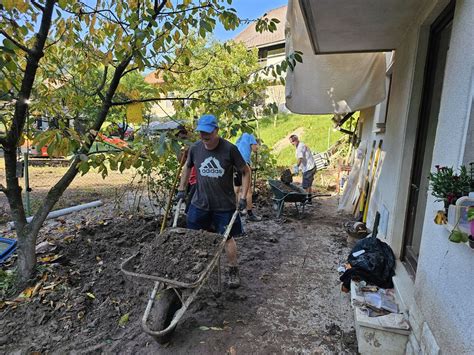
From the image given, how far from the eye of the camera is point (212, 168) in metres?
3.34

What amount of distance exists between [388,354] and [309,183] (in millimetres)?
5848

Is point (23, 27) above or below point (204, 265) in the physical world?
above

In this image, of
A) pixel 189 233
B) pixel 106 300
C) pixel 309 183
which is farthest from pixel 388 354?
pixel 309 183

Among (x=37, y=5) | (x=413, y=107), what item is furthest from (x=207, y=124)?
(x=413, y=107)

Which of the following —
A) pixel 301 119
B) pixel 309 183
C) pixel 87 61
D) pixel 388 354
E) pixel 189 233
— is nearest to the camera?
pixel 388 354

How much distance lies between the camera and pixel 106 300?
310 centimetres

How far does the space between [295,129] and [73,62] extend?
1649 centimetres

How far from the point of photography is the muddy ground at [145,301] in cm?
256

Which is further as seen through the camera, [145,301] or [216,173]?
[216,173]

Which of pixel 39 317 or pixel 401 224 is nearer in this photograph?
pixel 39 317

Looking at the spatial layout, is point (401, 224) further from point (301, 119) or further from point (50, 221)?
point (301, 119)

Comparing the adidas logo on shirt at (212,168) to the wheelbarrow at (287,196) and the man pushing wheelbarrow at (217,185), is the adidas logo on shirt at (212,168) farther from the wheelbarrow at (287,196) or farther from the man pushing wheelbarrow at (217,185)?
the wheelbarrow at (287,196)

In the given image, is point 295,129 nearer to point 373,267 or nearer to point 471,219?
point 373,267

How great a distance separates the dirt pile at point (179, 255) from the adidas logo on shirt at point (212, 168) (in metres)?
0.65
